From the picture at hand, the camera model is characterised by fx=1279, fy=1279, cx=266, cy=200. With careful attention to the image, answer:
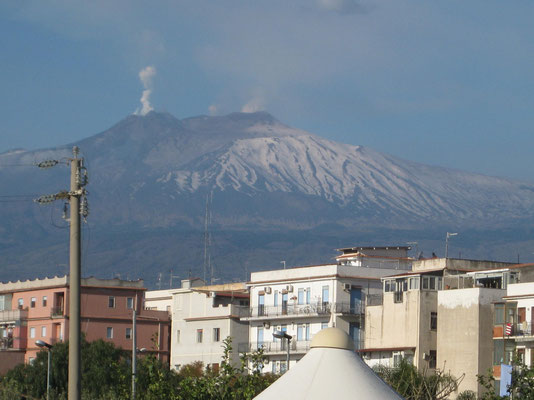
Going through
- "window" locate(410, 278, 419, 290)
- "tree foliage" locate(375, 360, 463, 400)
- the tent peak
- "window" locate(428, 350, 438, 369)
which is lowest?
"tree foliage" locate(375, 360, 463, 400)

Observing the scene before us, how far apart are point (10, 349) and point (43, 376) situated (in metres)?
22.5

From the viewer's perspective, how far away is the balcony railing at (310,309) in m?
85.9

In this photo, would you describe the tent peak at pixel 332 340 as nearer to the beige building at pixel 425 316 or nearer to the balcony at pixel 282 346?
the beige building at pixel 425 316

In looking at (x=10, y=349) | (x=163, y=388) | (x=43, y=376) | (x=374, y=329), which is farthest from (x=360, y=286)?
(x=163, y=388)

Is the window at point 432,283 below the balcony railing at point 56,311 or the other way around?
the other way around

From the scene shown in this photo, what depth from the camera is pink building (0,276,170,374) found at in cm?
10381

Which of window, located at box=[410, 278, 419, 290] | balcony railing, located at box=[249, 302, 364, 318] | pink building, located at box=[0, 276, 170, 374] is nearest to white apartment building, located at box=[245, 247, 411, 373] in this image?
balcony railing, located at box=[249, 302, 364, 318]

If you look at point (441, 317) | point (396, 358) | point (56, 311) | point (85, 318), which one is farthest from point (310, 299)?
point (56, 311)

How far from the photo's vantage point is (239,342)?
96.3 metres

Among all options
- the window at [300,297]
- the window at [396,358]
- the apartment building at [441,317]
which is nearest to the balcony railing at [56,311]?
the window at [300,297]

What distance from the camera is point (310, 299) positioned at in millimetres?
88938

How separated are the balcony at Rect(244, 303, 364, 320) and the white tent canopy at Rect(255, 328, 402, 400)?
234 ft

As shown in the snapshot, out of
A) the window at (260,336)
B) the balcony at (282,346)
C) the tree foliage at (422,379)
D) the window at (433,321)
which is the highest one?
the window at (433,321)

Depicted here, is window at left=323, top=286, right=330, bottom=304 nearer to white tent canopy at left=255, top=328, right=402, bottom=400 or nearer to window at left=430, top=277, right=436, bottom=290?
window at left=430, top=277, right=436, bottom=290
